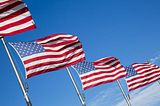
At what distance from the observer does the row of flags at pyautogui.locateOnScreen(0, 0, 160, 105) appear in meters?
17.7

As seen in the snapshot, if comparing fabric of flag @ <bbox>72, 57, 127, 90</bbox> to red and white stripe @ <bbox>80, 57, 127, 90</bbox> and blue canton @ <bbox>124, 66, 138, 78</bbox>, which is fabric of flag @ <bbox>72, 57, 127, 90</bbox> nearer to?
red and white stripe @ <bbox>80, 57, 127, 90</bbox>

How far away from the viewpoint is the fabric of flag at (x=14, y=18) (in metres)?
17.6

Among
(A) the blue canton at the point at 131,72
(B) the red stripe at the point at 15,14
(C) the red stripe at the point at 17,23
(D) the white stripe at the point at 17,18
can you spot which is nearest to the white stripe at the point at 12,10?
(B) the red stripe at the point at 15,14

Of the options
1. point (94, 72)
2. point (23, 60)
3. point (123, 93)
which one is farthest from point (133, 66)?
point (23, 60)

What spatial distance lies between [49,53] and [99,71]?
8.40m

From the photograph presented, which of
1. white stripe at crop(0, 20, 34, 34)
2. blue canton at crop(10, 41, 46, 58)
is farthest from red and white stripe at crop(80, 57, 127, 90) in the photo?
white stripe at crop(0, 20, 34, 34)

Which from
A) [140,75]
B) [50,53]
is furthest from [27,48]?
[140,75]

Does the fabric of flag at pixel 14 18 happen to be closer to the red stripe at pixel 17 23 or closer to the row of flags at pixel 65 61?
the red stripe at pixel 17 23

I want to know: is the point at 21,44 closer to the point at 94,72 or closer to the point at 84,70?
the point at 84,70

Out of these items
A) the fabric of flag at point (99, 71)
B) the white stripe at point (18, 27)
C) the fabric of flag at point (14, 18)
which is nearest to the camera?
the white stripe at point (18, 27)

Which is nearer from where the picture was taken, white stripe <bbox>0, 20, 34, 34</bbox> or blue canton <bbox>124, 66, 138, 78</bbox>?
white stripe <bbox>0, 20, 34, 34</bbox>

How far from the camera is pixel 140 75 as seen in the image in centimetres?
3209

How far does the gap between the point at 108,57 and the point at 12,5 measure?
1469cm

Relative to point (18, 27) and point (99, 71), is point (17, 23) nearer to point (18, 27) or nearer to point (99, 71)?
point (18, 27)
